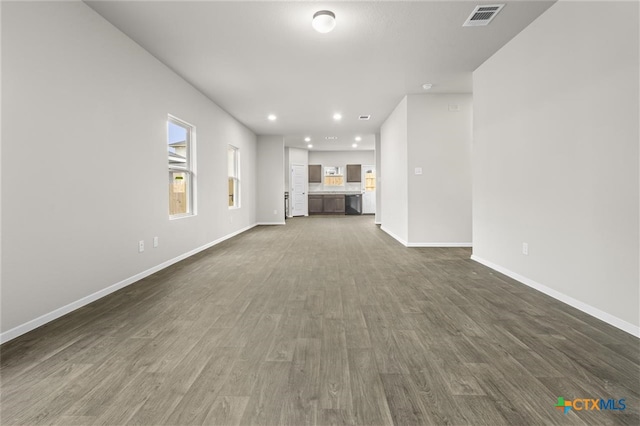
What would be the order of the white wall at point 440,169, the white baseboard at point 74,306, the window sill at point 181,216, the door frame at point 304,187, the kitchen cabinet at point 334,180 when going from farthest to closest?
the kitchen cabinet at point 334,180 → the door frame at point 304,187 → the white wall at point 440,169 → the window sill at point 181,216 → the white baseboard at point 74,306

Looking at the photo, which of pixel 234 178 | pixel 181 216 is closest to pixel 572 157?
pixel 181 216

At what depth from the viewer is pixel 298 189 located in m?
11.5

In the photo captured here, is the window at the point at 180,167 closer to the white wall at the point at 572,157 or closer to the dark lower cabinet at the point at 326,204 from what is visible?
the white wall at the point at 572,157

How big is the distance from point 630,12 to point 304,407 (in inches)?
119

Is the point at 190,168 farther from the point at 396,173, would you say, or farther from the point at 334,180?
the point at 334,180

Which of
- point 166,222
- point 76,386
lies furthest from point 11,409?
point 166,222

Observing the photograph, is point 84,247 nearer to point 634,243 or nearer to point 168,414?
point 168,414

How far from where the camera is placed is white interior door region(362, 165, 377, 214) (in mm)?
12469

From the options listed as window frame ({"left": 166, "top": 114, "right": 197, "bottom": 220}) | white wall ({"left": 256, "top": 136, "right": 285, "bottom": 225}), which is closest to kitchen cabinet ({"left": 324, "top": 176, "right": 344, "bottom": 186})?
white wall ({"left": 256, "top": 136, "right": 285, "bottom": 225})

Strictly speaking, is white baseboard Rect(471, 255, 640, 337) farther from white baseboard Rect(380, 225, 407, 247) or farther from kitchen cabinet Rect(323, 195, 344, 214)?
kitchen cabinet Rect(323, 195, 344, 214)

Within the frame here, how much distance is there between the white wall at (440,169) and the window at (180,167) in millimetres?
3472

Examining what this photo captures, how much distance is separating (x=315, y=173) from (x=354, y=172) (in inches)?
62.3

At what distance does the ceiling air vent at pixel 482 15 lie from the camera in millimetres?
2658
